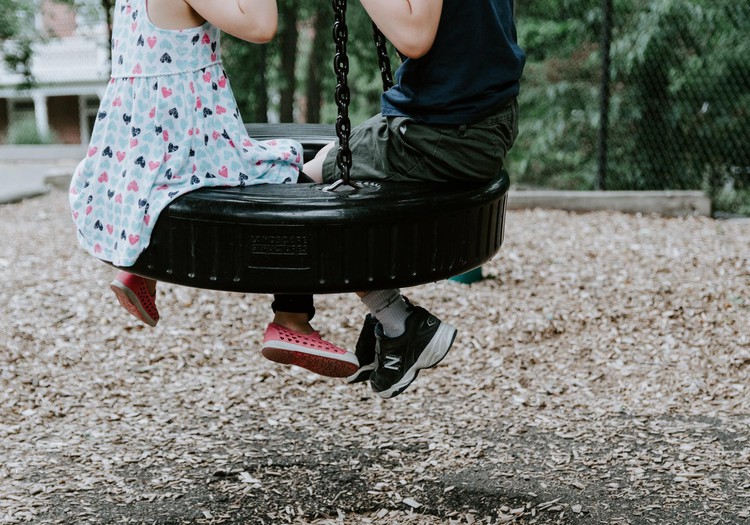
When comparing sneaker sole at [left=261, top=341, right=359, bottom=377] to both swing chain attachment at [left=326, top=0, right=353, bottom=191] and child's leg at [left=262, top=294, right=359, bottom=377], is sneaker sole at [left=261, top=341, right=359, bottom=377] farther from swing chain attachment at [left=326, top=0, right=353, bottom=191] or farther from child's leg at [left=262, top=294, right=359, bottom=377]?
swing chain attachment at [left=326, top=0, right=353, bottom=191]

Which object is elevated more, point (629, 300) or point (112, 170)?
point (112, 170)

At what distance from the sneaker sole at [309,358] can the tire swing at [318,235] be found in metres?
0.27

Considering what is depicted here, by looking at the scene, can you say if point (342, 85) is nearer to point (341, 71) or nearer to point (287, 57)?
point (341, 71)

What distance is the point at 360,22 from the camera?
6.80m

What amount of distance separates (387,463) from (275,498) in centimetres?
41

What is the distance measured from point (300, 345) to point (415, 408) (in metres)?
1.42

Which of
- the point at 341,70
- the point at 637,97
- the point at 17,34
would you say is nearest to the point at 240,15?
the point at 341,70

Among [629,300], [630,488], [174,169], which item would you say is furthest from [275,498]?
[629,300]

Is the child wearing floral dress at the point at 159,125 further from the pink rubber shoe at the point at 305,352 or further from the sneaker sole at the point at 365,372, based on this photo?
the sneaker sole at the point at 365,372

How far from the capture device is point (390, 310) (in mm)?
2184

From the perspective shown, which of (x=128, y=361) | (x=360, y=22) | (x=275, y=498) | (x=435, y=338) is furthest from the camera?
(x=360, y=22)

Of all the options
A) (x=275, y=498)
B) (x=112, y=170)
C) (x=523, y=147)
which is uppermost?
(x=112, y=170)

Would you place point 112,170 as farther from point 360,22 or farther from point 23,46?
point 23,46

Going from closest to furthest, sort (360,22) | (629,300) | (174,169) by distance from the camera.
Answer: (174,169) → (629,300) → (360,22)
